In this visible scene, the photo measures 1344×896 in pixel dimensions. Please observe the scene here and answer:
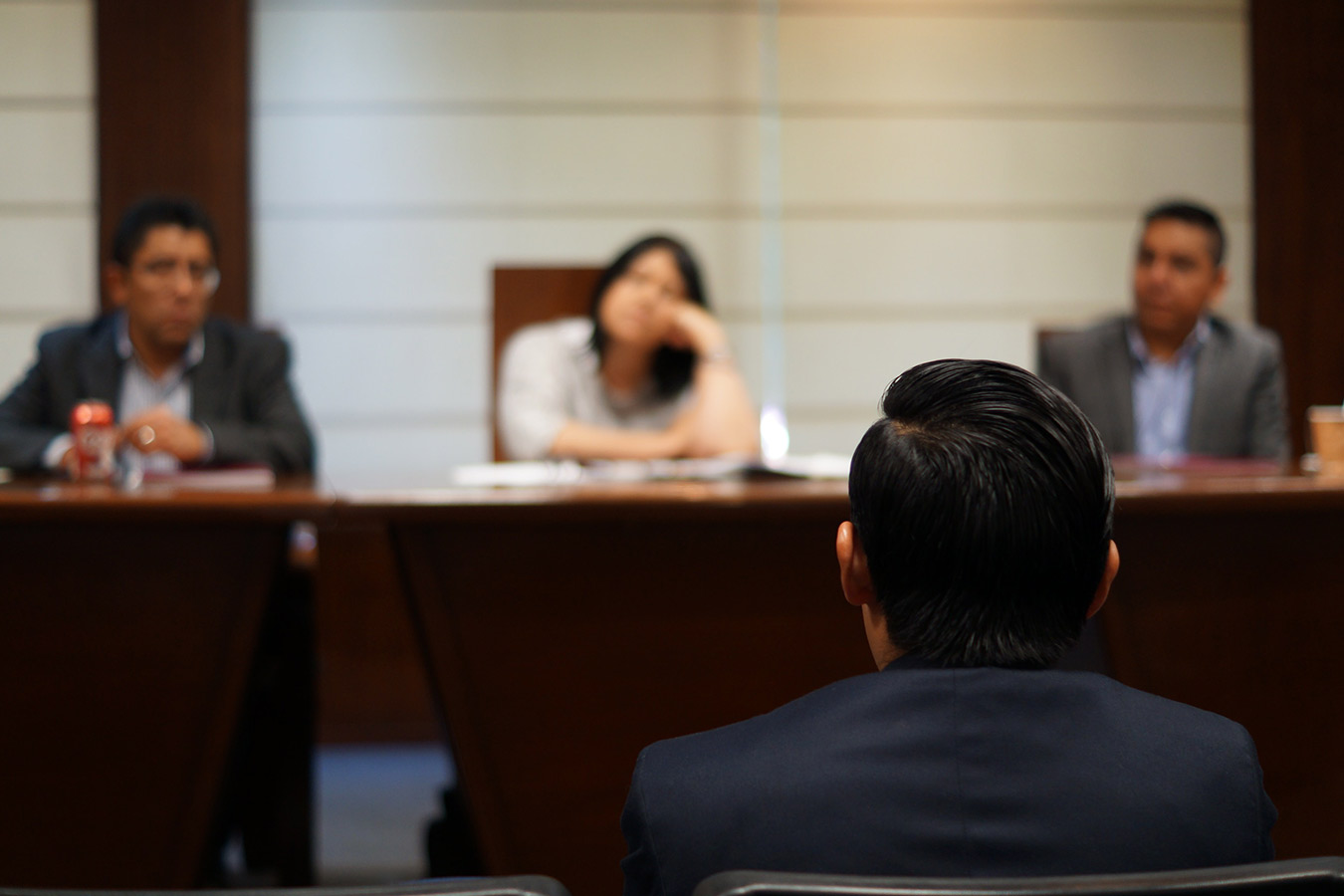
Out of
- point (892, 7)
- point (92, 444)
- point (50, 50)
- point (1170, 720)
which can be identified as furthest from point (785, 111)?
point (1170, 720)

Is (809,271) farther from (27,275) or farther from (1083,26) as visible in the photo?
(27,275)

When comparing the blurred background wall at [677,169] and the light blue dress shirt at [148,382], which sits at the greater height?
the blurred background wall at [677,169]

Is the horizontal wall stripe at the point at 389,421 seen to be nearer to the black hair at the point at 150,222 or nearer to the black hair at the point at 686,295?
the black hair at the point at 686,295

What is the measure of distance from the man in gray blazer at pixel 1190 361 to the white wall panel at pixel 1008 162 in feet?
4.13

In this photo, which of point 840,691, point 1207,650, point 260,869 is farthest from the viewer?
point 260,869

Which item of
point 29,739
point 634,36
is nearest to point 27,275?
point 634,36

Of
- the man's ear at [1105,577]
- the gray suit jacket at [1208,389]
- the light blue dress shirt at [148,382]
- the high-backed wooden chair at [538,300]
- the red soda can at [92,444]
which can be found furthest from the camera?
the high-backed wooden chair at [538,300]

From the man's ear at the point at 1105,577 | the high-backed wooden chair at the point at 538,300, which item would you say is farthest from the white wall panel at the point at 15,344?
the man's ear at the point at 1105,577

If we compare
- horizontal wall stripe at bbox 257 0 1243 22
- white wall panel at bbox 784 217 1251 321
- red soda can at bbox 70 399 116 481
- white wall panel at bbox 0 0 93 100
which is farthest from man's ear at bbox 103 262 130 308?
white wall panel at bbox 784 217 1251 321

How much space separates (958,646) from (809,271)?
3.34 metres

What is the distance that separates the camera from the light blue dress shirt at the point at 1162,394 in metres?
2.92

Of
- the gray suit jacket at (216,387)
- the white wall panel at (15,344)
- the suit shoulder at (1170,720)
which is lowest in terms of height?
the suit shoulder at (1170,720)

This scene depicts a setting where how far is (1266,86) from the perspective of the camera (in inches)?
160

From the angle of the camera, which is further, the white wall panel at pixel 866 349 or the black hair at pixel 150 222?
the white wall panel at pixel 866 349
